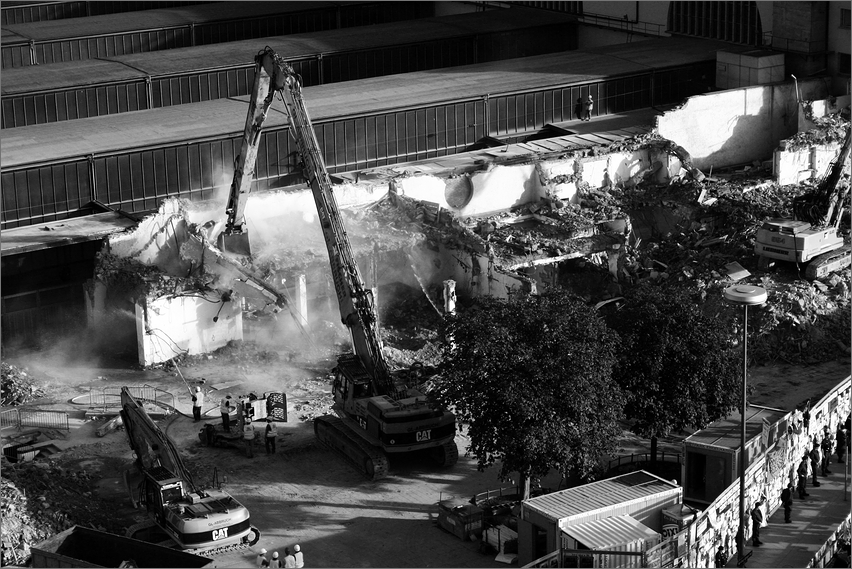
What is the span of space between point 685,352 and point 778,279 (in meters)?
13.9

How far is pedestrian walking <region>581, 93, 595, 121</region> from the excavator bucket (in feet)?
65.4

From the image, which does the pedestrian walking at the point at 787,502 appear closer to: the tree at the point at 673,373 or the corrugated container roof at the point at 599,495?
the tree at the point at 673,373

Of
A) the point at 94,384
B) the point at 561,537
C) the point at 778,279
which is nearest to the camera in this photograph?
Answer: the point at 561,537

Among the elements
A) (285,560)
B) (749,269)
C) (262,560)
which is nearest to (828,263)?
(749,269)

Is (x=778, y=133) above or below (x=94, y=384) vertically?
above

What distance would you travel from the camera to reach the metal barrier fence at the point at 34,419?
150ft

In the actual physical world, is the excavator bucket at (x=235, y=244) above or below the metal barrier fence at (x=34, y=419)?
above

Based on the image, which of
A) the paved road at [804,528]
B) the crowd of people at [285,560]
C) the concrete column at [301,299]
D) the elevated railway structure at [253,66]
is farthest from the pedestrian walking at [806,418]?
the elevated railway structure at [253,66]

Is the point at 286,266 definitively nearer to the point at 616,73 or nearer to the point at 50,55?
the point at 616,73

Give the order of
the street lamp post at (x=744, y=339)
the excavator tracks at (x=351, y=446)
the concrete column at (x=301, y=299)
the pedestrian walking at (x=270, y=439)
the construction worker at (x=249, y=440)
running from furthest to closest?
the concrete column at (x=301, y=299) < the pedestrian walking at (x=270, y=439) < the construction worker at (x=249, y=440) < the excavator tracks at (x=351, y=446) < the street lamp post at (x=744, y=339)

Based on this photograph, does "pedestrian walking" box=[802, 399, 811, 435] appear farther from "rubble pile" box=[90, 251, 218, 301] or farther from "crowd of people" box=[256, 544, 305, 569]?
"rubble pile" box=[90, 251, 218, 301]

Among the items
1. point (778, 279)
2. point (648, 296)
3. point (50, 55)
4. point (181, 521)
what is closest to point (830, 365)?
point (778, 279)

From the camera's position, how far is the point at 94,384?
48.9 metres

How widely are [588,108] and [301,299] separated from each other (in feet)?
66.3
